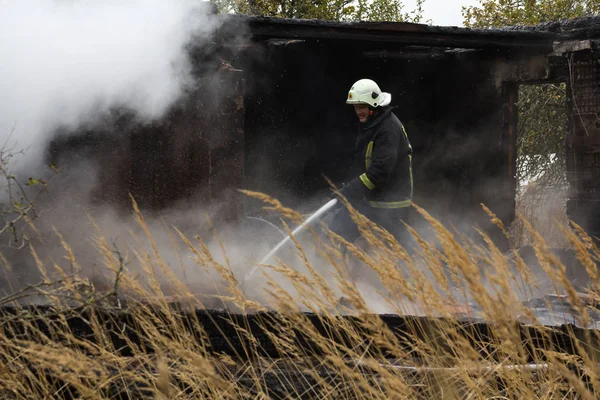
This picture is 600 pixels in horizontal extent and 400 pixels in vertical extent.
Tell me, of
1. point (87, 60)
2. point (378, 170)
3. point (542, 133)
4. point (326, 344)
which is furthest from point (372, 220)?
point (542, 133)

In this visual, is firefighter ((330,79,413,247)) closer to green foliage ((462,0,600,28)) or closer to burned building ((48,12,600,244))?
burned building ((48,12,600,244))

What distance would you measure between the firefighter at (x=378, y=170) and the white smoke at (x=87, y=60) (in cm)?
163

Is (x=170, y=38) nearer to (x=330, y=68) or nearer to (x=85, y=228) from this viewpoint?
(x=85, y=228)

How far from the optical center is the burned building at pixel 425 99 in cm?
811

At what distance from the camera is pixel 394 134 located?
6.61 meters

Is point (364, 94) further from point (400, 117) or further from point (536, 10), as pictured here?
point (536, 10)

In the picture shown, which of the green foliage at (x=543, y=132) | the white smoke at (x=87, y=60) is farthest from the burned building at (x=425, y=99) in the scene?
the green foliage at (x=543, y=132)

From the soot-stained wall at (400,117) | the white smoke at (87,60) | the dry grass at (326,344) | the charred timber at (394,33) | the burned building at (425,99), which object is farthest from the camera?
the soot-stained wall at (400,117)

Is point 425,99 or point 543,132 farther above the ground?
point 425,99

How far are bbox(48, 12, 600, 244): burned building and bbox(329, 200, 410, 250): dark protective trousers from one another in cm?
94

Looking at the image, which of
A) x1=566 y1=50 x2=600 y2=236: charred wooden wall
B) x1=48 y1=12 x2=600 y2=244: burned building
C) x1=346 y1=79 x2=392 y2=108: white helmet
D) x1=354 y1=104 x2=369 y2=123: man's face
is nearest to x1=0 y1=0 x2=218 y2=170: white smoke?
x1=48 y1=12 x2=600 y2=244: burned building

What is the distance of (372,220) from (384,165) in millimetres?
531

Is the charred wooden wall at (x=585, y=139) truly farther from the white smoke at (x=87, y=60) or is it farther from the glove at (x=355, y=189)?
the white smoke at (x=87, y=60)

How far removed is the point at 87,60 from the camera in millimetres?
5367
